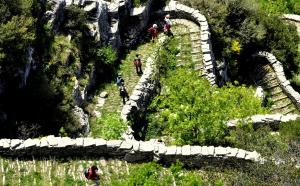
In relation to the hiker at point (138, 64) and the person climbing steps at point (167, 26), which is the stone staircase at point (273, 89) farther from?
the hiker at point (138, 64)

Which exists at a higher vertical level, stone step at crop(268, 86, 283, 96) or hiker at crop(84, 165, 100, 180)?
stone step at crop(268, 86, 283, 96)

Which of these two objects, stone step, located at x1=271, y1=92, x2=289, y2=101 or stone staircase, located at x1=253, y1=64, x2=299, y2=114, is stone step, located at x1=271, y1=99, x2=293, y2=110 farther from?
stone step, located at x1=271, y1=92, x2=289, y2=101

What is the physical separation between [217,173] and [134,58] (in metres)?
10.3

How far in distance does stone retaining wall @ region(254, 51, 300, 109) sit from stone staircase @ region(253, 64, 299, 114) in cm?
26

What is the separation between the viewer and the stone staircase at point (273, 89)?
94.7 ft

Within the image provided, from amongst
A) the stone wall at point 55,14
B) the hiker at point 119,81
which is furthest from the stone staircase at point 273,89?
the stone wall at point 55,14

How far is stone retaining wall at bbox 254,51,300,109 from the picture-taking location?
1131 inches

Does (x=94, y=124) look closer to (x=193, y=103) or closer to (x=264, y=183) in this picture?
(x=193, y=103)

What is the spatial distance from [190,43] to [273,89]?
18.8 ft

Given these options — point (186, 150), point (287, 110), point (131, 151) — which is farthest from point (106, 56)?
point (287, 110)

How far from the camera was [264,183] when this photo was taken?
1703 cm

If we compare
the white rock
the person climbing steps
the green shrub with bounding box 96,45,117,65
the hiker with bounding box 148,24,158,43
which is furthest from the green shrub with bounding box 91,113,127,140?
the person climbing steps

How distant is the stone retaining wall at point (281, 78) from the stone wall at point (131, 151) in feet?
35.6

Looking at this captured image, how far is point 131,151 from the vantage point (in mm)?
18969
